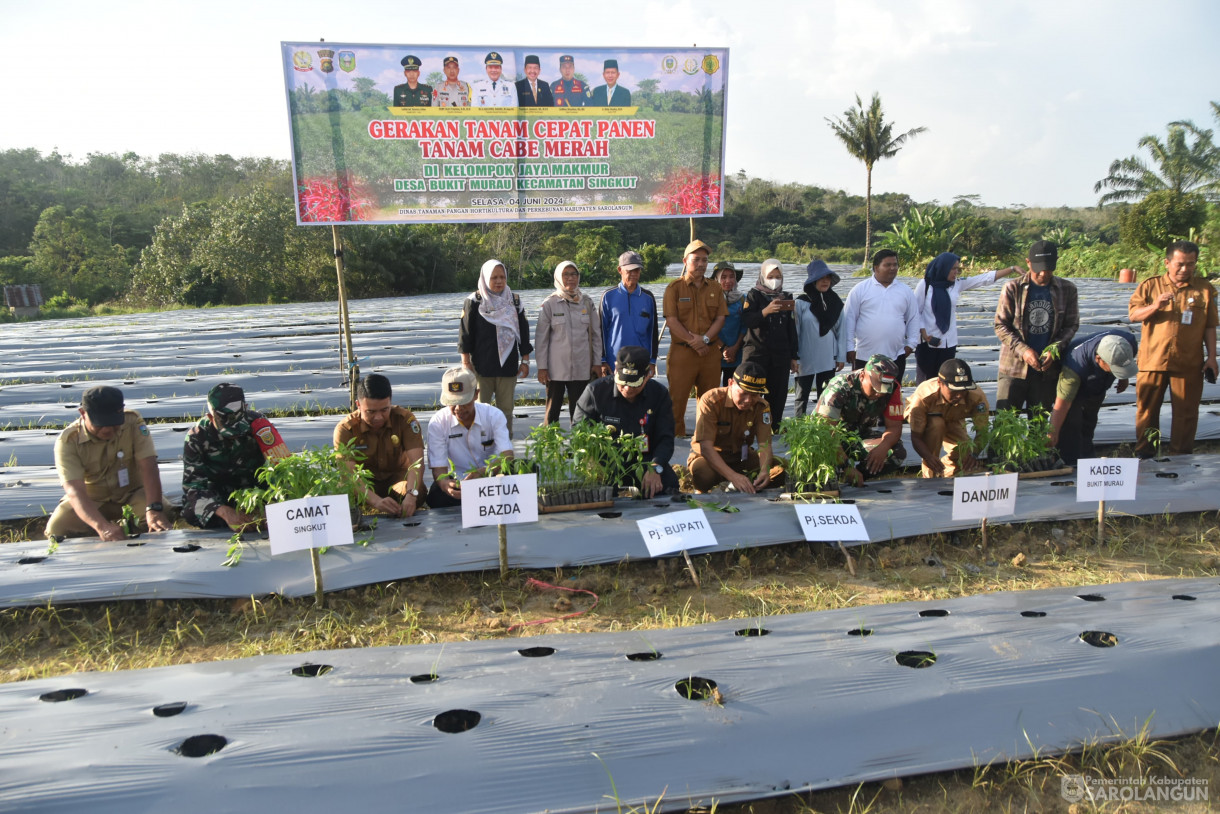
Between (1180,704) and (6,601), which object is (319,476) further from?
(1180,704)

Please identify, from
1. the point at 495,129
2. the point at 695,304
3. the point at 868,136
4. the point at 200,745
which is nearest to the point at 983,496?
the point at 695,304

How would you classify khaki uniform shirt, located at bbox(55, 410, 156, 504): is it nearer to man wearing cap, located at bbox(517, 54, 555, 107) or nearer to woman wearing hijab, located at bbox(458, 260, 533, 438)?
woman wearing hijab, located at bbox(458, 260, 533, 438)

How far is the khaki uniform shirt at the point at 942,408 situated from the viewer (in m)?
3.98

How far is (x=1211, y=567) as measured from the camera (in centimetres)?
335

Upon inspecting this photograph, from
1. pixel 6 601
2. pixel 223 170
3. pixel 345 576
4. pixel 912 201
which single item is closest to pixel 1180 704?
pixel 345 576

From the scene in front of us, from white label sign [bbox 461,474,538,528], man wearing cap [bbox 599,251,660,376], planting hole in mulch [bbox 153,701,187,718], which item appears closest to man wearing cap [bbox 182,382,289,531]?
white label sign [bbox 461,474,538,528]

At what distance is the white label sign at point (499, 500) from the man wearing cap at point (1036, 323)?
10.5 ft

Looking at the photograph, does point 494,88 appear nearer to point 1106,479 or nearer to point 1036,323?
point 1036,323

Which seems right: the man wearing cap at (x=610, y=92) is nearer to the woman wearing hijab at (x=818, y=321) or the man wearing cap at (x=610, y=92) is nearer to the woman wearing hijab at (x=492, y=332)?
the woman wearing hijab at (x=492, y=332)

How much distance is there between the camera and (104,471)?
3.50 metres

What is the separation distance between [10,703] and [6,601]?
99cm

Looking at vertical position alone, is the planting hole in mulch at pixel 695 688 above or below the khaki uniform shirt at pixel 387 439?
below

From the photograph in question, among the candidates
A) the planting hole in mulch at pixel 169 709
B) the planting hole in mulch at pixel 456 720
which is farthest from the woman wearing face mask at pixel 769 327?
the planting hole in mulch at pixel 169 709

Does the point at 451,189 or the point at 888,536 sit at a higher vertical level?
the point at 451,189
